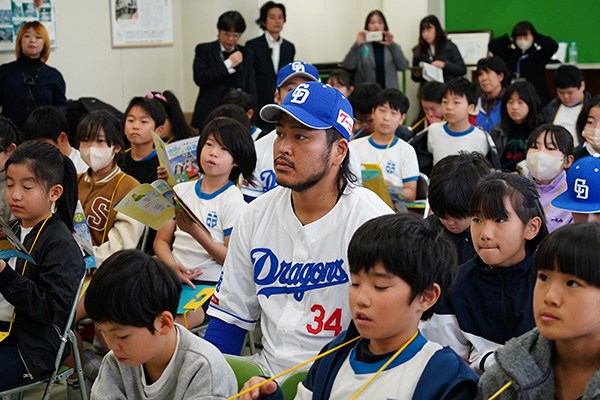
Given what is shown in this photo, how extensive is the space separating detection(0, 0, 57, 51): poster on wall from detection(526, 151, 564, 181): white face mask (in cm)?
441

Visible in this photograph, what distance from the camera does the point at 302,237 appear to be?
213 cm

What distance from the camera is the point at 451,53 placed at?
8.49 m

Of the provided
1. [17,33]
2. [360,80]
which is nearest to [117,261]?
[17,33]

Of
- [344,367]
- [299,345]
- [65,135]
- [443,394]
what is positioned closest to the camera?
[443,394]

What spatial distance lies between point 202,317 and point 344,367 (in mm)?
1479

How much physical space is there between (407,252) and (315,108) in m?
Answer: 0.61

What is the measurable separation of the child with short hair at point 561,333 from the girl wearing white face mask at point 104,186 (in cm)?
241

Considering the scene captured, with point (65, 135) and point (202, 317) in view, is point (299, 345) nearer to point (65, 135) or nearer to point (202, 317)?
point (202, 317)

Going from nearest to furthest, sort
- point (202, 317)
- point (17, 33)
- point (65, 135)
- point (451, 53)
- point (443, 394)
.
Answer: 1. point (443, 394)
2. point (202, 317)
3. point (65, 135)
4. point (17, 33)
5. point (451, 53)

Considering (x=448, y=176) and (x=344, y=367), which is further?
(x=448, y=176)

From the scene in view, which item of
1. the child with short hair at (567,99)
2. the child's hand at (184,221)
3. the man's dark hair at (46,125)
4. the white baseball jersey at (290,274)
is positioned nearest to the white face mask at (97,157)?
the man's dark hair at (46,125)

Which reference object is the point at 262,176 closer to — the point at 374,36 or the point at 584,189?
the point at 584,189

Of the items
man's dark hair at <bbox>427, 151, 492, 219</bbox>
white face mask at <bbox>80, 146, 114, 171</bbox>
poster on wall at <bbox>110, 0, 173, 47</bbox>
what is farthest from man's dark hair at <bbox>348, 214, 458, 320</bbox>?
poster on wall at <bbox>110, 0, 173, 47</bbox>

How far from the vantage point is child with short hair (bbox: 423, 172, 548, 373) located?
2.12m
